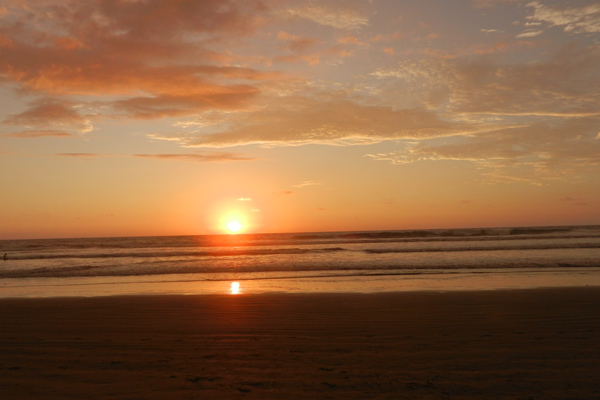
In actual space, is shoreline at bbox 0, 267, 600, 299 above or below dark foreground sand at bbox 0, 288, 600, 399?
below

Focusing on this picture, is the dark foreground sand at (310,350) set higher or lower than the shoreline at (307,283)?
higher

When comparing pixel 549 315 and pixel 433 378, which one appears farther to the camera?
pixel 549 315

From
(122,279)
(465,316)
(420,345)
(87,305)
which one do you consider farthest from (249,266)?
(420,345)

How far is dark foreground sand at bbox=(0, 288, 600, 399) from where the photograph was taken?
5.81 meters

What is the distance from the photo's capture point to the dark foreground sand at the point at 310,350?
19.1ft

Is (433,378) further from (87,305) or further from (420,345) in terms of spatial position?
(87,305)

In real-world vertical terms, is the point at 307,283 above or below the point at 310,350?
below

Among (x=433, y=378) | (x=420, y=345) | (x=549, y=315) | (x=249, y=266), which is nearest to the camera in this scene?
(x=433, y=378)

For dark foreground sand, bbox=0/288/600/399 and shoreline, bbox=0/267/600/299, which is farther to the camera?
shoreline, bbox=0/267/600/299

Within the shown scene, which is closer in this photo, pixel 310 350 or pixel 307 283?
pixel 310 350

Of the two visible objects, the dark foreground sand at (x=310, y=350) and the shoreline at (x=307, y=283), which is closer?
the dark foreground sand at (x=310, y=350)

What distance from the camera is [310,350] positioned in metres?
7.56

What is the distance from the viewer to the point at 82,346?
26.8ft

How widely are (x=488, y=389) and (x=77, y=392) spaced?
18.1 ft
